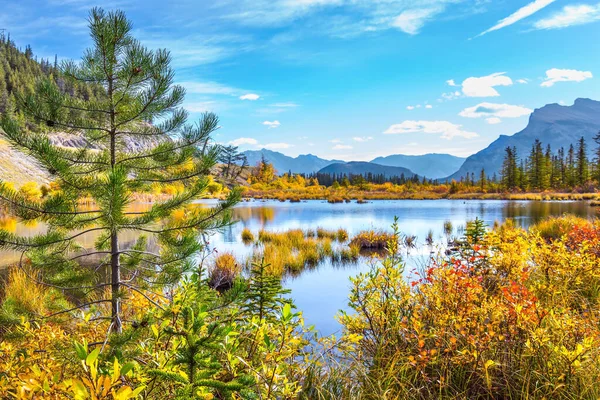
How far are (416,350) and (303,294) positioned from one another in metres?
5.68

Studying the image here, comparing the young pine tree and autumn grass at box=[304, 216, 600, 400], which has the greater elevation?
the young pine tree

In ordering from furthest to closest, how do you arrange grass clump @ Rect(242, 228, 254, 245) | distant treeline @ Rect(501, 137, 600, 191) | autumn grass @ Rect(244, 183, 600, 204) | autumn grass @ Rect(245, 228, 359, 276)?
distant treeline @ Rect(501, 137, 600, 191) → autumn grass @ Rect(244, 183, 600, 204) → grass clump @ Rect(242, 228, 254, 245) → autumn grass @ Rect(245, 228, 359, 276)

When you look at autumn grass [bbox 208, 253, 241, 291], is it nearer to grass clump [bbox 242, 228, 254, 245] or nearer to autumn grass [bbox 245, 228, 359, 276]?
autumn grass [bbox 245, 228, 359, 276]

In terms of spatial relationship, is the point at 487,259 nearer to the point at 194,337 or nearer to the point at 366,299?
the point at 366,299

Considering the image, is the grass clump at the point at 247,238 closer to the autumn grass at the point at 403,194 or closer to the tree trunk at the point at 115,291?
the tree trunk at the point at 115,291

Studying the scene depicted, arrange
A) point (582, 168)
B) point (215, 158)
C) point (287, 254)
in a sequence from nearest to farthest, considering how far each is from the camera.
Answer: point (215, 158)
point (287, 254)
point (582, 168)

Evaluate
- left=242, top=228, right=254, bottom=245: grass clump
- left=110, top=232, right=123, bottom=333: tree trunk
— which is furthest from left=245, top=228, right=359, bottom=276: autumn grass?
left=110, top=232, right=123, bottom=333: tree trunk

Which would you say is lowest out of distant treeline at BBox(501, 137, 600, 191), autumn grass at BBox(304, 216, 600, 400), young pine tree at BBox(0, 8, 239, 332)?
autumn grass at BBox(304, 216, 600, 400)

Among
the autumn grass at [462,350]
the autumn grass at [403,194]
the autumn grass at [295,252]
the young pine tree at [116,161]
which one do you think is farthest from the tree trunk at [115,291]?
the autumn grass at [403,194]

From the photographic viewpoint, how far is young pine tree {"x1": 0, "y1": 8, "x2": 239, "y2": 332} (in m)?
3.08

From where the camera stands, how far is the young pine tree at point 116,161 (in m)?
3.08

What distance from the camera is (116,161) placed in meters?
3.50

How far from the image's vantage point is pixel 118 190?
238cm

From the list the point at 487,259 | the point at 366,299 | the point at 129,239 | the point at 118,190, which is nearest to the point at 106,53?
the point at 118,190
